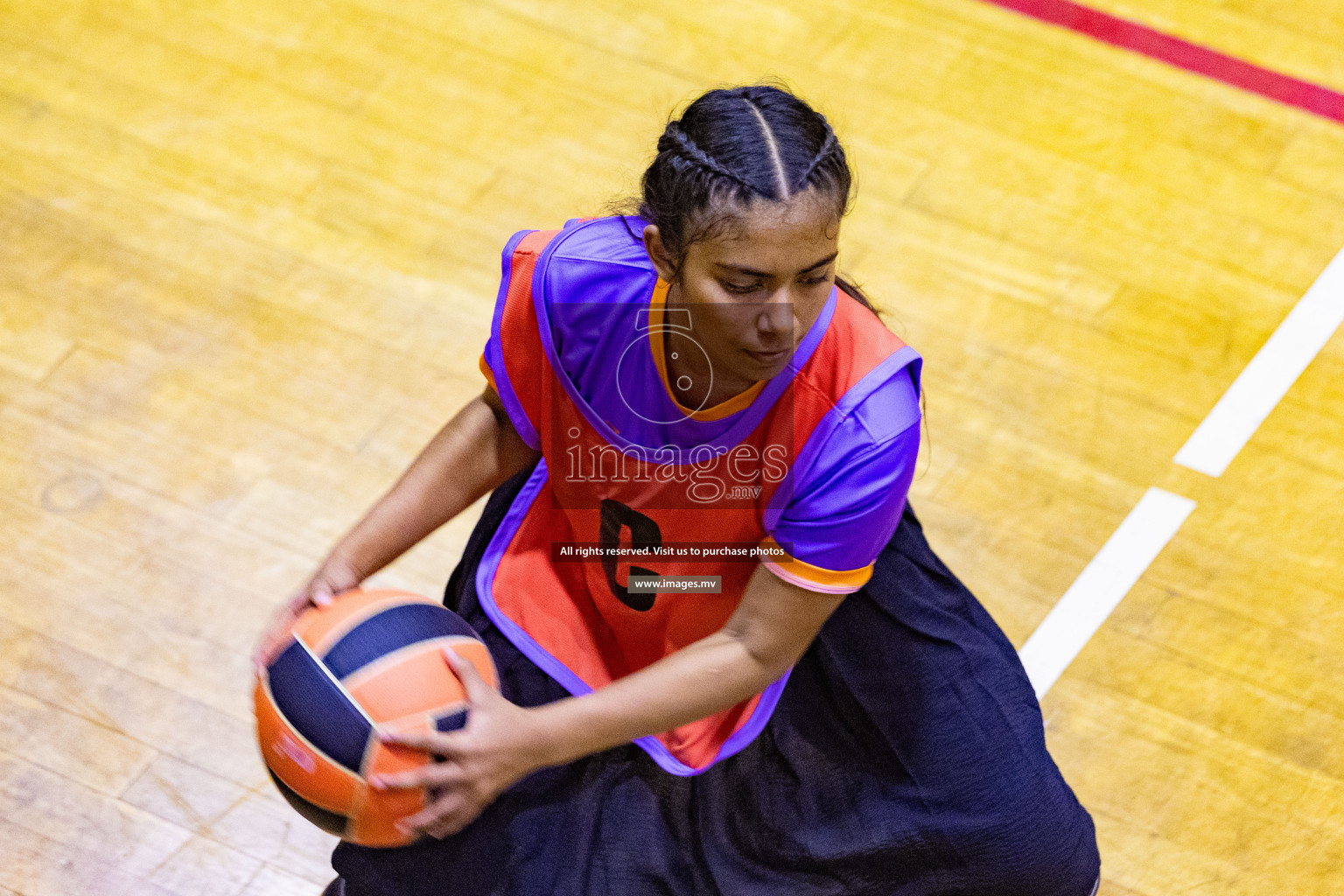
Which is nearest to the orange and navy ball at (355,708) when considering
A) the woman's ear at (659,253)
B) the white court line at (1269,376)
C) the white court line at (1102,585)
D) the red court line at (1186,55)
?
the woman's ear at (659,253)

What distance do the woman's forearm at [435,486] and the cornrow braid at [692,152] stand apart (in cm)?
47

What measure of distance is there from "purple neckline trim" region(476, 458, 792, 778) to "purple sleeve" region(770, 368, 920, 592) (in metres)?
0.26

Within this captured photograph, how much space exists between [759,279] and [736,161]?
0.37 ft

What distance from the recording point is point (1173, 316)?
2.66 metres

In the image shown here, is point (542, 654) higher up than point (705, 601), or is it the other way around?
point (705, 601)

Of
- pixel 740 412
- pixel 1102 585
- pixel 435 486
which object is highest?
pixel 740 412

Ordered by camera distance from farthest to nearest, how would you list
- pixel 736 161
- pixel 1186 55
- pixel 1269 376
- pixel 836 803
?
1. pixel 1186 55
2. pixel 1269 376
3. pixel 836 803
4. pixel 736 161

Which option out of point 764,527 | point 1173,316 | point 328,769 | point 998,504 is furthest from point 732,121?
point 1173,316

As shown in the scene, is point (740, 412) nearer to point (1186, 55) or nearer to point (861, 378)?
point (861, 378)

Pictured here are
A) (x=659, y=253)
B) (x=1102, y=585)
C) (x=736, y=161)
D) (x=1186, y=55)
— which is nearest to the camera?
(x=736, y=161)

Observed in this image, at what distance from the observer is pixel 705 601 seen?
156cm

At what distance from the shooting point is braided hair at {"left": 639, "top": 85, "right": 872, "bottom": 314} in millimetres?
1213

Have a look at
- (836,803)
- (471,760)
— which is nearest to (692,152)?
(471,760)

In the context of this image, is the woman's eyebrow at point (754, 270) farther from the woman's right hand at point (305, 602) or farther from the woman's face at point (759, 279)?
the woman's right hand at point (305, 602)
